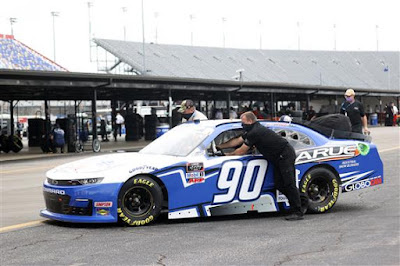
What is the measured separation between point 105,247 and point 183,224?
66.4 inches

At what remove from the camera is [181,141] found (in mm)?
9023

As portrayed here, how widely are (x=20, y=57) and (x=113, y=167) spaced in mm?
49098

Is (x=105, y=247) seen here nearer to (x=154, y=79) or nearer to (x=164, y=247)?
(x=164, y=247)

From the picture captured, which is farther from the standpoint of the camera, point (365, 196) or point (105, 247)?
point (365, 196)

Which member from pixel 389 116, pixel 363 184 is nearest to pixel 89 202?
pixel 363 184

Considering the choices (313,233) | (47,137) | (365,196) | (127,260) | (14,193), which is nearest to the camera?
(127,260)

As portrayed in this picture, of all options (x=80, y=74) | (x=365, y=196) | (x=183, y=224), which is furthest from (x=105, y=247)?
(x=80, y=74)

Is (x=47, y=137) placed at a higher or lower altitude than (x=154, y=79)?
lower

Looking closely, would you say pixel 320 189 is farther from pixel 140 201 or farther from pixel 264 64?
pixel 264 64

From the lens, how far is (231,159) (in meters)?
8.70

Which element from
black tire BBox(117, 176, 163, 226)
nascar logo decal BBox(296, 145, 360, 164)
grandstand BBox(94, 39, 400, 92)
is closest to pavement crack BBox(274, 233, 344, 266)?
nascar logo decal BBox(296, 145, 360, 164)

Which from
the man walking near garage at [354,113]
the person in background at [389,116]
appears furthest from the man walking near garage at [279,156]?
the person in background at [389,116]

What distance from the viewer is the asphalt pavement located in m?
6.32

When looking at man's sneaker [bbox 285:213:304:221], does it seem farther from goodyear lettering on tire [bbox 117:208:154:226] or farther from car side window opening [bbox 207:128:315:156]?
goodyear lettering on tire [bbox 117:208:154:226]
